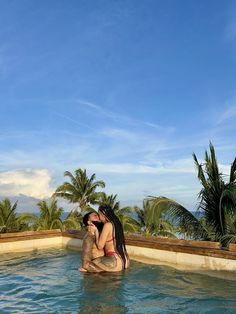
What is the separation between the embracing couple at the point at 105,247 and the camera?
25.2ft

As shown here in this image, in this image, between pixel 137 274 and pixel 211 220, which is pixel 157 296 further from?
pixel 211 220

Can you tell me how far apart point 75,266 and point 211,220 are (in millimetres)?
4015

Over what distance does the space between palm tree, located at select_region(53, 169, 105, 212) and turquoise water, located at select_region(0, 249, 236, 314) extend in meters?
28.2

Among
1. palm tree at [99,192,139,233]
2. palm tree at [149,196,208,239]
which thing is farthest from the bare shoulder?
palm tree at [99,192,139,233]

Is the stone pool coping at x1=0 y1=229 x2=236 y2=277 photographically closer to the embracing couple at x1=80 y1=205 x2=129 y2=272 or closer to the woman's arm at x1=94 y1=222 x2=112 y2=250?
the embracing couple at x1=80 y1=205 x2=129 y2=272

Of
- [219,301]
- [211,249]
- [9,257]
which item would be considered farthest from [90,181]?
[219,301]

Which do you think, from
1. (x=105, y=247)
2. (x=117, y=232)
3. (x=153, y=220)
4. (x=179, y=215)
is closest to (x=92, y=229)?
(x=105, y=247)

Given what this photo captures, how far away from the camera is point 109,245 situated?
7754mm

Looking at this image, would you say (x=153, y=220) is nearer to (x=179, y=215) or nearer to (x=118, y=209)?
(x=179, y=215)

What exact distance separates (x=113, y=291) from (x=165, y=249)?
3463 millimetres

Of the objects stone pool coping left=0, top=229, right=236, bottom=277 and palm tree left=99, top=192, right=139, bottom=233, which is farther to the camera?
palm tree left=99, top=192, right=139, bottom=233

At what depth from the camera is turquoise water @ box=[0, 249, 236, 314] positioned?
18.8 feet

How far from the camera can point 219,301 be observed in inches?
241

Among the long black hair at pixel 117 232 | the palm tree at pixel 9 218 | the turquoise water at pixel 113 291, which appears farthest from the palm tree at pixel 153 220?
the palm tree at pixel 9 218
